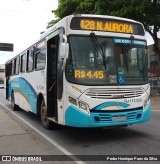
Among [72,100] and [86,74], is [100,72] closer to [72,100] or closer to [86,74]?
[86,74]

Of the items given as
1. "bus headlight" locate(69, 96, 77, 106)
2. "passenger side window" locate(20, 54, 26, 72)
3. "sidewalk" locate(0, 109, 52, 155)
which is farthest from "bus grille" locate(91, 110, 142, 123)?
"passenger side window" locate(20, 54, 26, 72)

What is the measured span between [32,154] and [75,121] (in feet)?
4.24

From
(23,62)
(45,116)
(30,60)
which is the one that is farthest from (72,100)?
(23,62)

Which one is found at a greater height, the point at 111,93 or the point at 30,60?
the point at 30,60

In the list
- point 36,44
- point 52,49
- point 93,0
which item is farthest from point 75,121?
point 93,0

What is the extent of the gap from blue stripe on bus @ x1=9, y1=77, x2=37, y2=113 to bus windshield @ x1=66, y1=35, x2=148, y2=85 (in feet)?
11.5

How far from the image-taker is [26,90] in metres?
12.4

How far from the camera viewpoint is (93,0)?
24266 millimetres

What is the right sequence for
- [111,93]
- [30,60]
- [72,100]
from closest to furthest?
[72,100] → [111,93] → [30,60]

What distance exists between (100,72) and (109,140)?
178 centimetres

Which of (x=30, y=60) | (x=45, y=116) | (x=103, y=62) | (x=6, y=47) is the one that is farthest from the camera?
(x=6, y=47)

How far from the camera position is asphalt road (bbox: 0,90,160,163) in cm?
695

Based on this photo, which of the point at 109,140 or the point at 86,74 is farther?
the point at 109,140

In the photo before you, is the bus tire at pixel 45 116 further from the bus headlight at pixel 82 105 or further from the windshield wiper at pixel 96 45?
the windshield wiper at pixel 96 45
